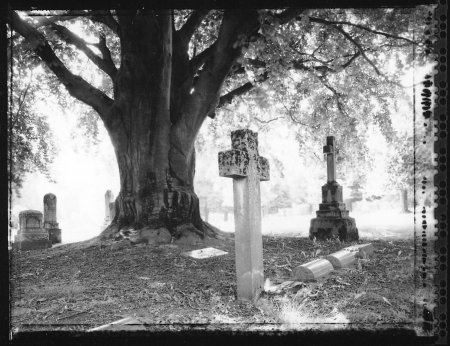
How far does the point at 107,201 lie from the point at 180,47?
1099cm

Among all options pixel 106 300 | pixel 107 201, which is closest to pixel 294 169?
pixel 107 201

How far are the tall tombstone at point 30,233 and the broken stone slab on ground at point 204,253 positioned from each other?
260 inches

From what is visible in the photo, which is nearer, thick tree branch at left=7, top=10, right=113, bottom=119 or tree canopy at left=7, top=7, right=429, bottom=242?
tree canopy at left=7, top=7, right=429, bottom=242

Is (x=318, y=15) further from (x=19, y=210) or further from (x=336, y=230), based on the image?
(x=19, y=210)

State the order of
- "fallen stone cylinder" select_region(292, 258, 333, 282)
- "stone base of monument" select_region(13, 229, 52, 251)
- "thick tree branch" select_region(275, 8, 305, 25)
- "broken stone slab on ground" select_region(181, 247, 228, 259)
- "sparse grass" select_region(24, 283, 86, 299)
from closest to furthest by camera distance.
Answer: "sparse grass" select_region(24, 283, 86, 299) → "fallen stone cylinder" select_region(292, 258, 333, 282) → "broken stone slab on ground" select_region(181, 247, 228, 259) → "thick tree branch" select_region(275, 8, 305, 25) → "stone base of monument" select_region(13, 229, 52, 251)

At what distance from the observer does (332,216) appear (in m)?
8.95

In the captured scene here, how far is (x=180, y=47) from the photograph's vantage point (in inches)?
316

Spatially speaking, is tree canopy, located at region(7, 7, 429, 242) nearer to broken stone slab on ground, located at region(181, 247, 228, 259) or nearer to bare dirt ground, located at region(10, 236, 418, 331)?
broken stone slab on ground, located at region(181, 247, 228, 259)

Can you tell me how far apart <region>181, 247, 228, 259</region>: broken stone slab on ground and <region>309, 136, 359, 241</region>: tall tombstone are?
3736 millimetres

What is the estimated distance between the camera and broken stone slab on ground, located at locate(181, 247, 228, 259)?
582cm

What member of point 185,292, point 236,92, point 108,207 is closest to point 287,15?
point 236,92

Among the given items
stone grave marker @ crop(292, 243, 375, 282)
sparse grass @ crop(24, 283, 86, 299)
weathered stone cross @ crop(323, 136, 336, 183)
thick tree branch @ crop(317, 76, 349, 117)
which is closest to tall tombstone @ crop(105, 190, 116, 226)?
weathered stone cross @ crop(323, 136, 336, 183)

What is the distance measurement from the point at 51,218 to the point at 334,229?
1044cm

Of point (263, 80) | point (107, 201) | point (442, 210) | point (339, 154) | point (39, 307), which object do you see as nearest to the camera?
point (442, 210)
